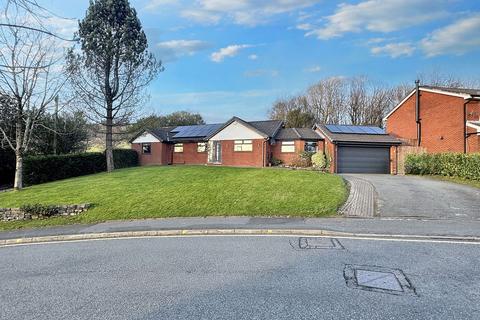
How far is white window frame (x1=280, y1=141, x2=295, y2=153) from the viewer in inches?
1211

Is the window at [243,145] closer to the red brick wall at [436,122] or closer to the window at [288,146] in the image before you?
the window at [288,146]

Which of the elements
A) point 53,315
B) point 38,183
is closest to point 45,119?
point 38,183

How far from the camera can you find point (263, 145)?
30.5 meters

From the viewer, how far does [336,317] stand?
3736 mm

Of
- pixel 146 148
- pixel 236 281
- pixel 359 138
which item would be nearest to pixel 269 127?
pixel 359 138

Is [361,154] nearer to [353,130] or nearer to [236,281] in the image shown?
[353,130]

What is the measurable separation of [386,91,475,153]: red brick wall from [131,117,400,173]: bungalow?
2671 mm

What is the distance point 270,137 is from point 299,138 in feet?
8.46

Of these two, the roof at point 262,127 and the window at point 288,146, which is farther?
the roof at point 262,127

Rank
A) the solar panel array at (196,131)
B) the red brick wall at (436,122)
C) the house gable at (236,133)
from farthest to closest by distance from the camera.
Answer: the solar panel array at (196,131) → the house gable at (236,133) → the red brick wall at (436,122)

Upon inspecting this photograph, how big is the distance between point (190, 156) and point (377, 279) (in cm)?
3249

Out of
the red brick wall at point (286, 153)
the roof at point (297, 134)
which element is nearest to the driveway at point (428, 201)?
the red brick wall at point (286, 153)

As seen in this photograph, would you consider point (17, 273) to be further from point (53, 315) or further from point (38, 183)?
point (38, 183)

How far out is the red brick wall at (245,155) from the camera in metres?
30.6
